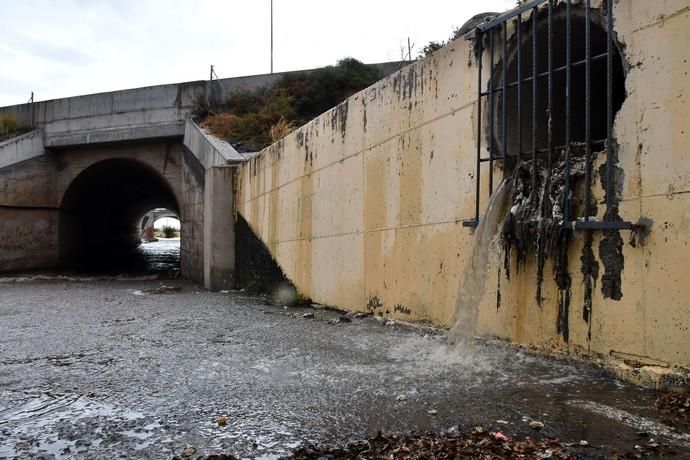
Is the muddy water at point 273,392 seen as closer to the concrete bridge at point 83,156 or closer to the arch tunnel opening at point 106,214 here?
the concrete bridge at point 83,156

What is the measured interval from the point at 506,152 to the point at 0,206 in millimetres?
16310

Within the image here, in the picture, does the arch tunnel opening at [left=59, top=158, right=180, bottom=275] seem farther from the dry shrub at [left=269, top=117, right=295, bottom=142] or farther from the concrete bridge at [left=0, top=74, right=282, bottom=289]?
the dry shrub at [left=269, top=117, right=295, bottom=142]

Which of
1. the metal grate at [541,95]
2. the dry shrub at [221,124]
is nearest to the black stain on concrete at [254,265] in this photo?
the dry shrub at [221,124]

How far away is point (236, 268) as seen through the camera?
11586 millimetres

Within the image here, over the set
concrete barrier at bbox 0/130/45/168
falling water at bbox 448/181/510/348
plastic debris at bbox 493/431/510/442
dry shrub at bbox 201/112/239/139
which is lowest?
plastic debris at bbox 493/431/510/442

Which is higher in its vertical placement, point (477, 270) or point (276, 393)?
Result: point (477, 270)

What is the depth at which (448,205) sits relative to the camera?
5207 mm

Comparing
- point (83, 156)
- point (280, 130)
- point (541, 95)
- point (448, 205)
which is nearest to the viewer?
point (541, 95)

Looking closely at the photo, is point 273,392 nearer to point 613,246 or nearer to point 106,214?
point 613,246

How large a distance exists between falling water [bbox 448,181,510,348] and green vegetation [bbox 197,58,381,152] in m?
11.1

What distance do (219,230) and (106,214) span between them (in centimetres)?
1295

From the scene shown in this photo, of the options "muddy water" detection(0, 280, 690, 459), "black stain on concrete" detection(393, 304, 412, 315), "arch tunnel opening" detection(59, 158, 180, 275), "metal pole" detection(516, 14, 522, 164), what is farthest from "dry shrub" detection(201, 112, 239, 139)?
"metal pole" detection(516, 14, 522, 164)

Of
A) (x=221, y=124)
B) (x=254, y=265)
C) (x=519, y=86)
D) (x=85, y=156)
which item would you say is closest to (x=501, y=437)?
(x=519, y=86)

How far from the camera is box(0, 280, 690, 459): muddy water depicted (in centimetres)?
267
